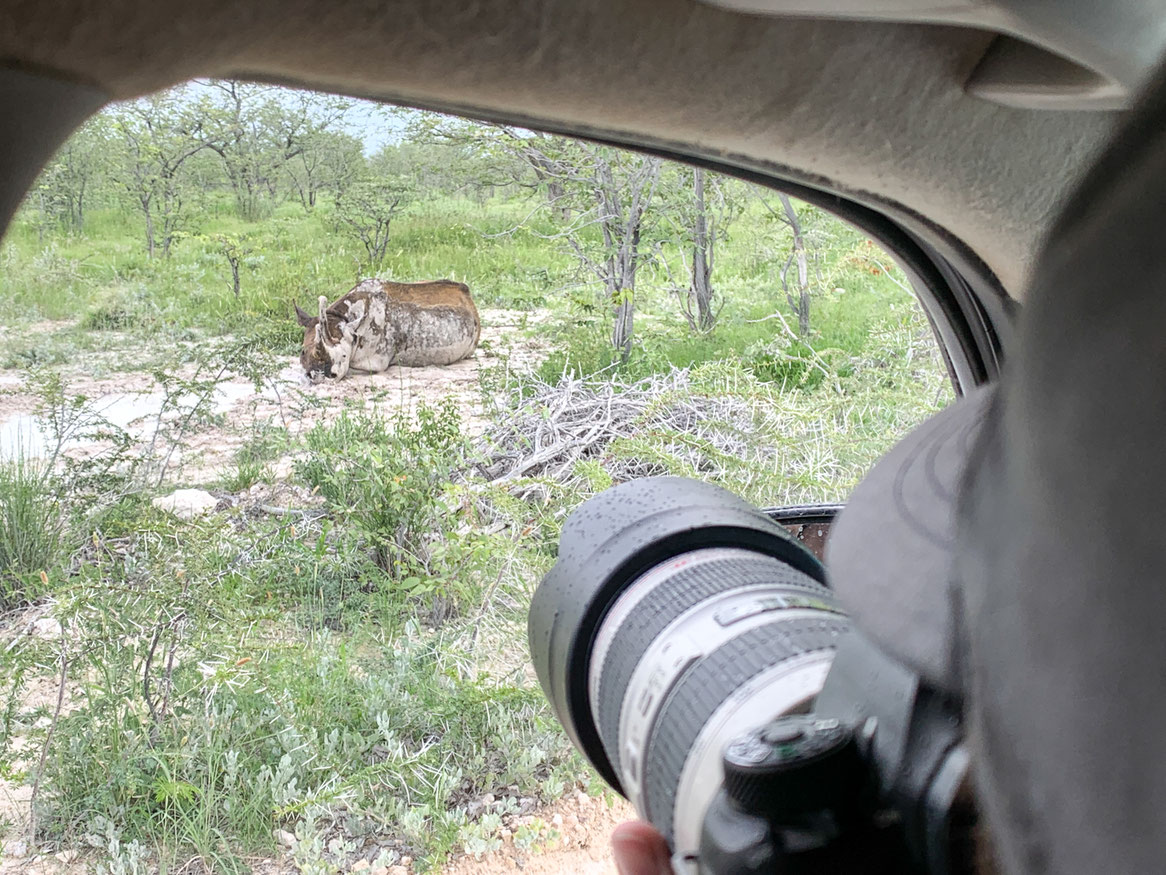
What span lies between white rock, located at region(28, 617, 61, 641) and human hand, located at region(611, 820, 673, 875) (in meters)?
1.32

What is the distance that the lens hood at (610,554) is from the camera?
726 millimetres

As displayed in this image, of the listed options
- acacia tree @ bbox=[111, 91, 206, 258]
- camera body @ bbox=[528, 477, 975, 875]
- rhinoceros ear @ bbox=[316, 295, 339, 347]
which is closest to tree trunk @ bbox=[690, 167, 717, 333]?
rhinoceros ear @ bbox=[316, 295, 339, 347]

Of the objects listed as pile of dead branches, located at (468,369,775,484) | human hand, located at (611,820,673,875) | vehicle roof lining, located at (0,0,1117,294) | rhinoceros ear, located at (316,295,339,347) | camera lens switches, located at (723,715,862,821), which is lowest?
pile of dead branches, located at (468,369,775,484)

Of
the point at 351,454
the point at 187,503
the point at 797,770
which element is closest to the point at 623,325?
the point at 351,454

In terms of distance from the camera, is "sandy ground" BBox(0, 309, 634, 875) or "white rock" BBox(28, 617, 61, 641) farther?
"white rock" BBox(28, 617, 61, 641)

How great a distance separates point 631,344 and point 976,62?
232 cm

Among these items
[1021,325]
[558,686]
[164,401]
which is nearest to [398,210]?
[164,401]

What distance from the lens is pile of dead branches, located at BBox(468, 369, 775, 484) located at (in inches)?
89.9

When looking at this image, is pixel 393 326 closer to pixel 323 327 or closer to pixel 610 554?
pixel 323 327

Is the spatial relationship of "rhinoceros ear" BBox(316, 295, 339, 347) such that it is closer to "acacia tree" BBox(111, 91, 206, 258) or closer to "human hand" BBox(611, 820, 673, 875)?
"acacia tree" BBox(111, 91, 206, 258)

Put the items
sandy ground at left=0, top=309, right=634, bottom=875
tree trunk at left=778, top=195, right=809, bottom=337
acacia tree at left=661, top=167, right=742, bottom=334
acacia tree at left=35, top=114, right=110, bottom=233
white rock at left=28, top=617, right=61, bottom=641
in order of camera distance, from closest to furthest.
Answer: sandy ground at left=0, top=309, right=634, bottom=875
white rock at left=28, top=617, right=61, bottom=641
acacia tree at left=35, top=114, right=110, bottom=233
acacia tree at left=661, top=167, right=742, bottom=334
tree trunk at left=778, top=195, right=809, bottom=337

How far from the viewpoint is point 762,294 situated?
3.11 meters

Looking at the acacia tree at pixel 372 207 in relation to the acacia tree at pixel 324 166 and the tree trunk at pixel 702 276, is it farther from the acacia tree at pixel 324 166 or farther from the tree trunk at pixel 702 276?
the tree trunk at pixel 702 276

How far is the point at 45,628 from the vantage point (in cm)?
158
